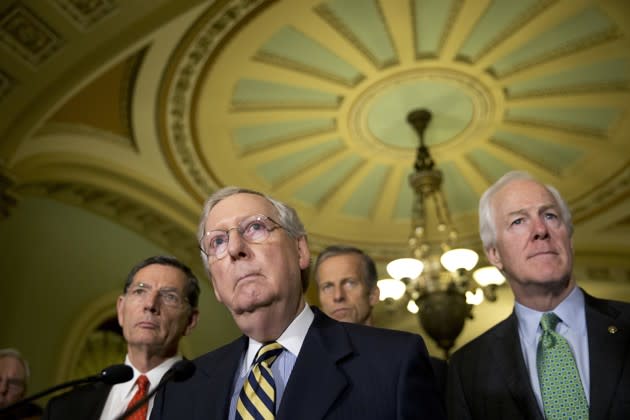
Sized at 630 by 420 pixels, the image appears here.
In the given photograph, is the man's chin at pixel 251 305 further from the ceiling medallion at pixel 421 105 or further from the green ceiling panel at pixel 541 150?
the green ceiling panel at pixel 541 150

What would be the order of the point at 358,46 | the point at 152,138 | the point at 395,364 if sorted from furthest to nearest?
the point at 152,138 → the point at 358,46 → the point at 395,364

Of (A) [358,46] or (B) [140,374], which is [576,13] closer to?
(A) [358,46]

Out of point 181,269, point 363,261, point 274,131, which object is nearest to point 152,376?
point 181,269

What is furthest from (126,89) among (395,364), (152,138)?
(395,364)

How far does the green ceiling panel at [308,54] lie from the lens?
546 centimetres

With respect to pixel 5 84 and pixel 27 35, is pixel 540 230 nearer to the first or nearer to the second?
pixel 27 35

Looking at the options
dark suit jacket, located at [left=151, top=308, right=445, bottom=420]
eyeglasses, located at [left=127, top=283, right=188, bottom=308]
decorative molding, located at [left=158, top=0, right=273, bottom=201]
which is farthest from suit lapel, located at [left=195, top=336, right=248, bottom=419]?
decorative molding, located at [left=158, top=0, right=273, bottom=201]

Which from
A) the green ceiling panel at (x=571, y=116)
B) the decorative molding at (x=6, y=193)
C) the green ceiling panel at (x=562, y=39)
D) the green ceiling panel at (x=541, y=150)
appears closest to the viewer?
the decorative molding at (x=6, y=193)

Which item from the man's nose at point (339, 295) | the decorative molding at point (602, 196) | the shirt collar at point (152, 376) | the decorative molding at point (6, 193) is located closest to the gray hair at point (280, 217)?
the shirt collar at point (152, 376)

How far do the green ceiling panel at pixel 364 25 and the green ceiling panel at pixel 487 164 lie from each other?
191 centimetres

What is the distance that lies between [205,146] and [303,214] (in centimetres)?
192

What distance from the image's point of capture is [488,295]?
6207 millimetres

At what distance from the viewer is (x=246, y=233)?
1.82m

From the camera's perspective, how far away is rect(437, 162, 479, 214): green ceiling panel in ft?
24.8
